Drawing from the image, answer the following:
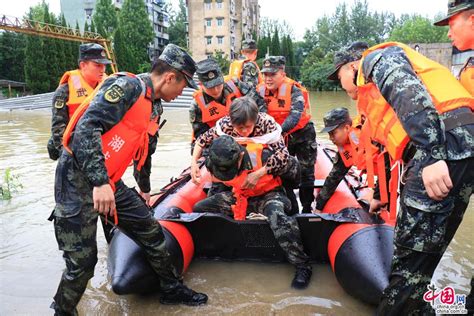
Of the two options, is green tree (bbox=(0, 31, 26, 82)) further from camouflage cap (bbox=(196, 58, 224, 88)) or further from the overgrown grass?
camouflage cap (bbox=(196, 58, 224, 88))

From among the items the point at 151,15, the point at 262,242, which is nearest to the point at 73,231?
the point at 262,242

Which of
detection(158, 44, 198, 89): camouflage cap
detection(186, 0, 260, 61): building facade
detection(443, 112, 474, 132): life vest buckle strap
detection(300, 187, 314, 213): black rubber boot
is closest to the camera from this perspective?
detection(443, 112, 474, 132): life vest buckle strap

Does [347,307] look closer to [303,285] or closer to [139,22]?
[303,285]

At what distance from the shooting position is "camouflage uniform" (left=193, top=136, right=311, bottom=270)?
109 inches

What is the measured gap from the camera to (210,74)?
384cm

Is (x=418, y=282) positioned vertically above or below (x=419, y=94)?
below

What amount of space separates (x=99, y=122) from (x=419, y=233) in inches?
61.7

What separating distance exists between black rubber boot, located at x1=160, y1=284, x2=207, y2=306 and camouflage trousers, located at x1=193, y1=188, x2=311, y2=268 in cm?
66

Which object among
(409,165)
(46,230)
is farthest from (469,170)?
(46,230)

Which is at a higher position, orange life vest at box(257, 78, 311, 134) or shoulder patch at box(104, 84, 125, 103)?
shoulder patch at box(104, 84, 125, 103)

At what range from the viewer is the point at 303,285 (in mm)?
2791

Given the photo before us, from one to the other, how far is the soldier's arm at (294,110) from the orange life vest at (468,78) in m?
2.12

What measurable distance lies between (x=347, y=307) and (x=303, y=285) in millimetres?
335

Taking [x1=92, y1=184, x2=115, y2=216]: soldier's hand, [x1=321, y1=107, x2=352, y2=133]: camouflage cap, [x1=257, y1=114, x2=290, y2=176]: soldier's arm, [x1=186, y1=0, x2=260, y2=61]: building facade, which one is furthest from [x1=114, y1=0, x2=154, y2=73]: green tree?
[x1=92, y1=184, x2=115, y2=216]: soldier's hand
